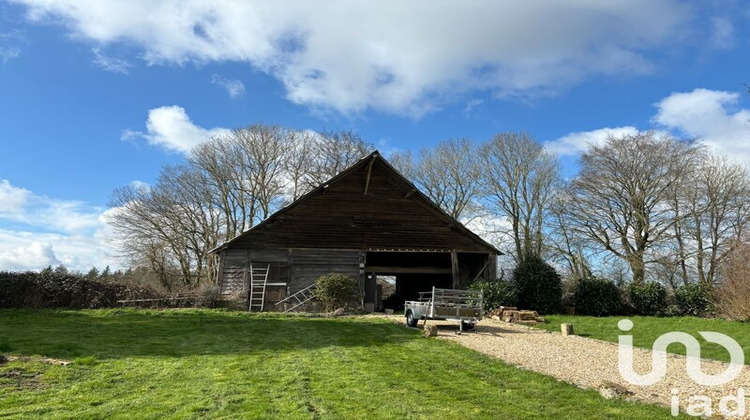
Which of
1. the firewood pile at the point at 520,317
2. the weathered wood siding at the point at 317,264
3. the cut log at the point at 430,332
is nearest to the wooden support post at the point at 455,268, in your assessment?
the weathered wood siding at the point at 317,264

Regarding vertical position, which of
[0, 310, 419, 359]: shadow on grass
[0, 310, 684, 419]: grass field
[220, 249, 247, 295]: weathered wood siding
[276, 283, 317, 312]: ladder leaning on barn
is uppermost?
[220, 249, 247, 295]: weathered wood siding

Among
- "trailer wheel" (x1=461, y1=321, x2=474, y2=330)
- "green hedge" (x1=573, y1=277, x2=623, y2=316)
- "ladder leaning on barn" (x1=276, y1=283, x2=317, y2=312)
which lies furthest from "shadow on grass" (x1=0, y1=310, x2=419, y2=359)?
"green hedge" (x1=573, y1=277, x2=623, y2=316)

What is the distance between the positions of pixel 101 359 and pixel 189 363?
1.52 m

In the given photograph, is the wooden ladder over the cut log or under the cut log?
over

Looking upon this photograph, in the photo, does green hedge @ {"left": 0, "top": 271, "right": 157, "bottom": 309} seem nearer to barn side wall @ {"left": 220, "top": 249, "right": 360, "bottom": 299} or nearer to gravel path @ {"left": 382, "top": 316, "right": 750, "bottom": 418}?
barn side wall @ {"left": 220, "top": 249, "right": 360, "bottom": 299}

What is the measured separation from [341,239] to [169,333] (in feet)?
32.5

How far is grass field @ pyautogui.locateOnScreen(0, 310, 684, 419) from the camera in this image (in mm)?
5332

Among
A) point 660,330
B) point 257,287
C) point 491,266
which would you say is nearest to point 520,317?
point 660,330

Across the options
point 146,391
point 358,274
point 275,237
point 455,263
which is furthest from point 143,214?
point 146,391

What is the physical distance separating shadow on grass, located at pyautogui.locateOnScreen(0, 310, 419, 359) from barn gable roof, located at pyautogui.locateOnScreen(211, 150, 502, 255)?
418 cm

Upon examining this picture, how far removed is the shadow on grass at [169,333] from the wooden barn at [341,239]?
3.11m

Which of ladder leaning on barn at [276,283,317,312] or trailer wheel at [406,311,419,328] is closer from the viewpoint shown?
trailer wheel at [406,311,419,328]

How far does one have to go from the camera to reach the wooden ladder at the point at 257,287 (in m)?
20.2

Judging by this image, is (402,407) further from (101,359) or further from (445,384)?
(101,359)
